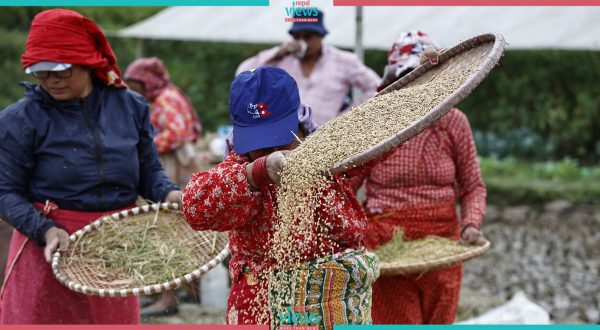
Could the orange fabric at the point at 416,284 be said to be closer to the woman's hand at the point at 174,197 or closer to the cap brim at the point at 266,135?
the woman's hand at the point at 174,197

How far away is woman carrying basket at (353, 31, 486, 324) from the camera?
165 inches

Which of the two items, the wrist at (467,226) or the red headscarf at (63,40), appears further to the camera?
the wrist at (467,226)

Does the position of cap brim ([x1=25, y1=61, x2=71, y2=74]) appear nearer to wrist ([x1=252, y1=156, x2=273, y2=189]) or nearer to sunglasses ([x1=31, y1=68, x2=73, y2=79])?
sunglasses ([x1=31, y1=68, x2=73, y2=79])

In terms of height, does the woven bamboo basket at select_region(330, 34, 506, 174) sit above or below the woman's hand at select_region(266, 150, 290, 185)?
above

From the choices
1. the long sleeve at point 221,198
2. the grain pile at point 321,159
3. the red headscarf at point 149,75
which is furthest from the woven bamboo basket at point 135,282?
the red headscarf at point 149,75

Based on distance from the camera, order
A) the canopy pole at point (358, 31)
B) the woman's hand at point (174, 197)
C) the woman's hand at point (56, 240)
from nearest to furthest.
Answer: the woman's hand at point (56, 240) → the woman's hand at point (174, 197) → the canopy pole at point (358, 31)

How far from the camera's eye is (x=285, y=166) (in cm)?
262

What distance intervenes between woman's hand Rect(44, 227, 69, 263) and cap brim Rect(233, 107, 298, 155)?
3.95 ft

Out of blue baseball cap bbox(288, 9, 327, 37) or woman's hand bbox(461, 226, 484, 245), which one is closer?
woman's hand bbox(461, 226, 484, 245)

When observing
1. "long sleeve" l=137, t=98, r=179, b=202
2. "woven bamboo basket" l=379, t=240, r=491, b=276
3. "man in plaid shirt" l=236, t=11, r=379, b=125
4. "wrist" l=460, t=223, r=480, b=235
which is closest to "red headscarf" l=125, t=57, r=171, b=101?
"man in plaid shirt" l=236, t=11, r=379, b=125

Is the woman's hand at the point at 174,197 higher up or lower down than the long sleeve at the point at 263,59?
higher up

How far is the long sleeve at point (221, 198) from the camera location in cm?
273

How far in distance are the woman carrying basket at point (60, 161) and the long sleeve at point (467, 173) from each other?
4.27 ft

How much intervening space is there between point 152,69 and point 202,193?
181 inches
